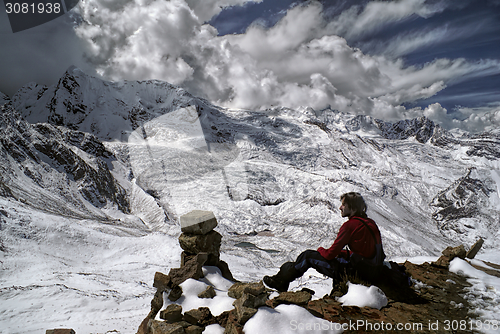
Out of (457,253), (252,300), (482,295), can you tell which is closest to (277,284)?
(252,300)

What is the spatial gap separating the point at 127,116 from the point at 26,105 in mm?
69623

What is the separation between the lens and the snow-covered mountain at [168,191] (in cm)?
3731

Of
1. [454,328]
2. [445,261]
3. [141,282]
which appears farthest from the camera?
[141,282]

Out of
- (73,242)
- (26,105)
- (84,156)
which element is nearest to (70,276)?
(73,242)

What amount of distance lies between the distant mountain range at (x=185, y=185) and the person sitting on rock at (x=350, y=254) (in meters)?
43.2

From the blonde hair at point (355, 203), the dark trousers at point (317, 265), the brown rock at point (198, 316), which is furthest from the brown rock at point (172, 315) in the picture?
the blonde hair at point (355, 203)

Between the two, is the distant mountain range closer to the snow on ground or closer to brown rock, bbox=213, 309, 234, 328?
brown rock, bbox=213, 309, 234, 328

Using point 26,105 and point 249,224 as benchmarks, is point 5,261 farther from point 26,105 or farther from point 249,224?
point 26,105

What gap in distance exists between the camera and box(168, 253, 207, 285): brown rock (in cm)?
670

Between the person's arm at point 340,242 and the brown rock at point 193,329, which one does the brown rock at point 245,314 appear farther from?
the person's arm at point 340,242

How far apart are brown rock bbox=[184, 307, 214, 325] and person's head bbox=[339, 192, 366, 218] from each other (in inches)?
144

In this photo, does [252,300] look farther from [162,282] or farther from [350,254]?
[162,282]

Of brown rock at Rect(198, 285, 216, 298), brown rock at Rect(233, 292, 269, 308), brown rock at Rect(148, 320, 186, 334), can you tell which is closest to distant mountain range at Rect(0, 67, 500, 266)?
brown rock at Rect(198, 285, 216, 298)

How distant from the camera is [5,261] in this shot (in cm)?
2145
